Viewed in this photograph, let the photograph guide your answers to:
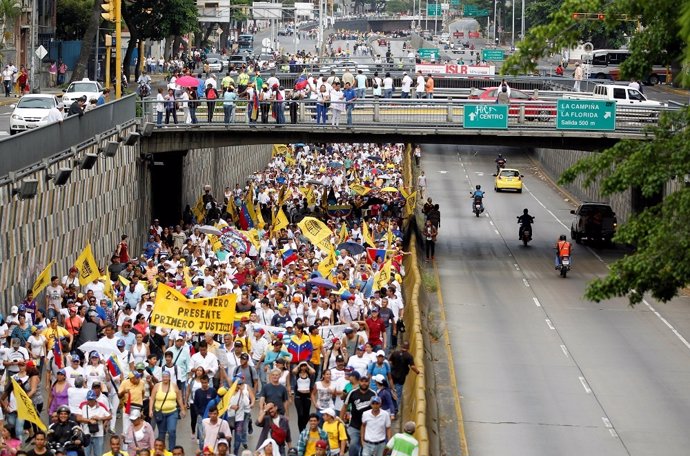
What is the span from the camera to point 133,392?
2225 centimetres

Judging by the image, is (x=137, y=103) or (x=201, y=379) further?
(x=137, y=103)

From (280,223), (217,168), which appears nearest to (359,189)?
(217,168)

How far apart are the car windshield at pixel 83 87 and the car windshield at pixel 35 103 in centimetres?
831

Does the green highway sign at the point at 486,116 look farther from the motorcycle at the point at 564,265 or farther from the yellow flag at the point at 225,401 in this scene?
the yellow flag at the point at 225,401

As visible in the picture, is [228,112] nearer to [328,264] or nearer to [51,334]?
[328,264]

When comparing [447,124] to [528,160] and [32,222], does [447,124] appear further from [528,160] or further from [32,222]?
[528,160]

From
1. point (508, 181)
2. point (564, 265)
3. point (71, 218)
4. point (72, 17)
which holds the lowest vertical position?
point (564, 265)

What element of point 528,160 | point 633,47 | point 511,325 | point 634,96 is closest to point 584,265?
point 511,325

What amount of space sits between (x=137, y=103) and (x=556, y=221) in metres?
21.4

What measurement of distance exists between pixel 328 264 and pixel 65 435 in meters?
15.2

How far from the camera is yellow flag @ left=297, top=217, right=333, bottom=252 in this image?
36812 millimetres

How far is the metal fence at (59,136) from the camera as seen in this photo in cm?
3136

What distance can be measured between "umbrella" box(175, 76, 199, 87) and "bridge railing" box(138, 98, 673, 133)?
60cm

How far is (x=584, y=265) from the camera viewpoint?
49156mm
